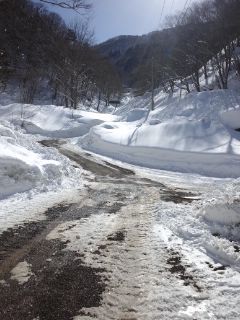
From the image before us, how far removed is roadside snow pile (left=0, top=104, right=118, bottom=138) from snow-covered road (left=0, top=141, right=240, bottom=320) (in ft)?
101

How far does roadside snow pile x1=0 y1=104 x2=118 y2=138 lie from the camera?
40188 millimetres

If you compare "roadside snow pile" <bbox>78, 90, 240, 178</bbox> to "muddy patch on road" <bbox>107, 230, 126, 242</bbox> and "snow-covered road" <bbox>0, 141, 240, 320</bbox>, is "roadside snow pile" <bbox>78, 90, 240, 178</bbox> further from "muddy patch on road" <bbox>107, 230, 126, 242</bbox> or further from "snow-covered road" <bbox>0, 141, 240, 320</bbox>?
"muddy patch on road" <bbox>107, 230, 126, 242</bbox>

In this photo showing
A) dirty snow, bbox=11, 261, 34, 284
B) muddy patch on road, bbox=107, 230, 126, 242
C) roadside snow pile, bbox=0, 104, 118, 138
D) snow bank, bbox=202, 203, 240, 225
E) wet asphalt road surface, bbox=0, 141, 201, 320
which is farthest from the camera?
roadside snow pile, bbox=0, 104, 118, 138

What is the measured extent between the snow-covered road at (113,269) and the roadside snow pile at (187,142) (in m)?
12.5

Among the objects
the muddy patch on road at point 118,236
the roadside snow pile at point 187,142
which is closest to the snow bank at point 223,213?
the muddy patch on road at point 118,236

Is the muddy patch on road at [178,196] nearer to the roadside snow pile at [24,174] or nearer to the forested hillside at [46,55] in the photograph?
the roadside snow pile at [24,174]

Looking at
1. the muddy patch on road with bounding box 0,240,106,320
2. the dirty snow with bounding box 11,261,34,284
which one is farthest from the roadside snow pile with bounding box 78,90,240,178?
the dirty snow with bounding box 11,261,34,284

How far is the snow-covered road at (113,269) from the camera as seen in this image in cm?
452

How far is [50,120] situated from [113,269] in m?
38.5

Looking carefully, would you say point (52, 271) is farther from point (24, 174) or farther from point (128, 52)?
point (128, 52)

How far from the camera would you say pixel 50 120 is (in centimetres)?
4316

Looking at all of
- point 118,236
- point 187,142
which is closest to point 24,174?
point 118,236

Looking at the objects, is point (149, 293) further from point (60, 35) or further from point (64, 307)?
point (60, 35)

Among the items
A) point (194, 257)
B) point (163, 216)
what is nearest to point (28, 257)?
point (194, 257)
